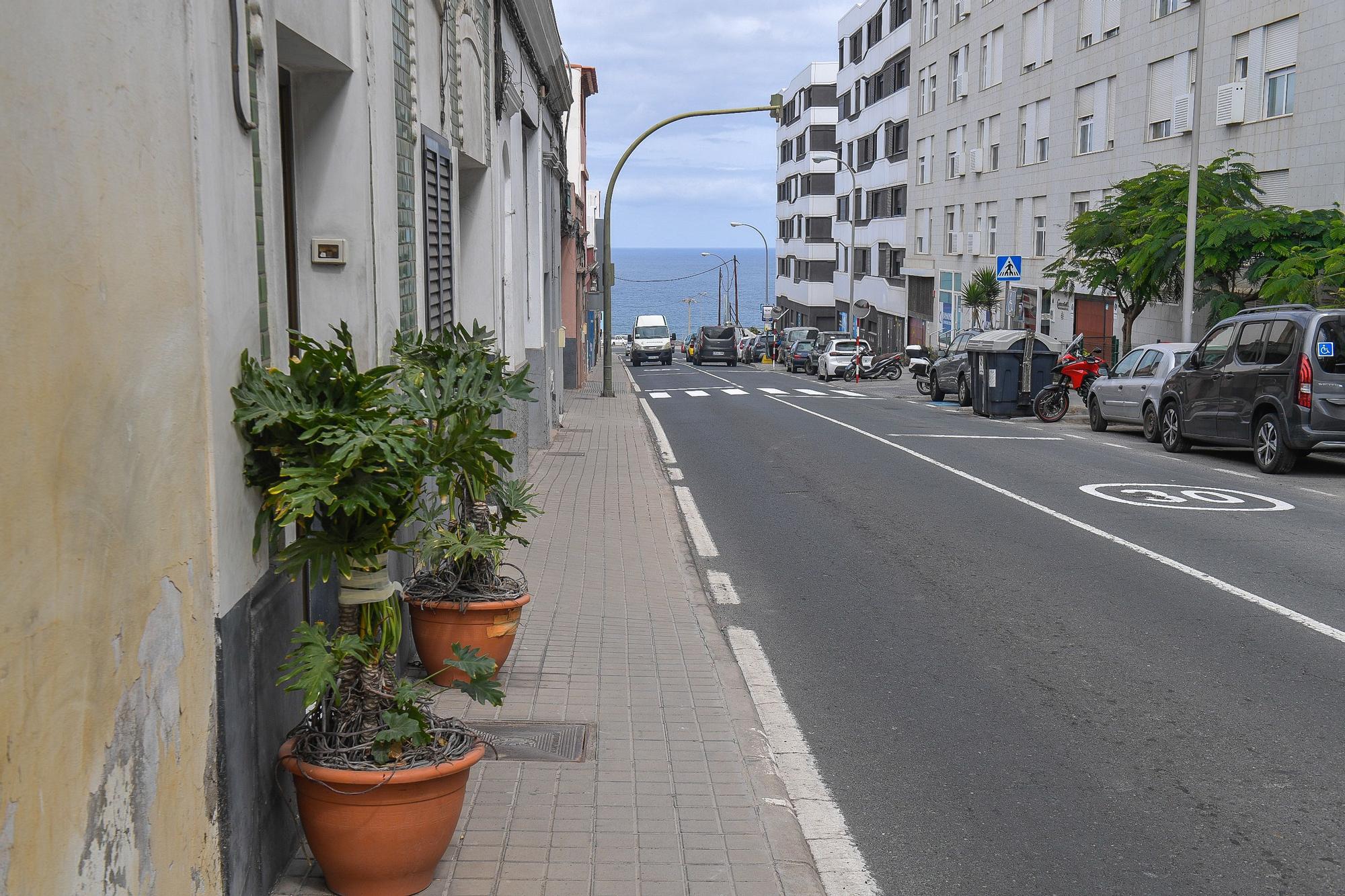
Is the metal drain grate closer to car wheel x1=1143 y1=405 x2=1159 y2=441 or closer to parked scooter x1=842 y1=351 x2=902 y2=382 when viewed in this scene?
car wheel x1=1143 y1=405 x2=1159 y2=441

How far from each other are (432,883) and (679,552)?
680 centimetres

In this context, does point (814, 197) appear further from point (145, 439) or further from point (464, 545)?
point (145, 439)

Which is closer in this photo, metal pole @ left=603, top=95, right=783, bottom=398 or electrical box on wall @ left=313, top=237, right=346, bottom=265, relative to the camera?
electrical box on wall @ left=313, top=237, right=346, bottom=265

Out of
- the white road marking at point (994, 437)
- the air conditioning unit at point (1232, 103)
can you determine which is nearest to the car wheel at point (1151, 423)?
the white road marking at point (994, 437)

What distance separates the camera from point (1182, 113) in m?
32.4

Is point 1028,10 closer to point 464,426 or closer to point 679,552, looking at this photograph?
point 679,552

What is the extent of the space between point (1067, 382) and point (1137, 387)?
5261 mm

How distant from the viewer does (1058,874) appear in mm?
4859

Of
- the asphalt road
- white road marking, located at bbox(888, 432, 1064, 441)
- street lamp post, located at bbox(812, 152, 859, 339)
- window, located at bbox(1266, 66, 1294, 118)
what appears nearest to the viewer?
the asphalt road

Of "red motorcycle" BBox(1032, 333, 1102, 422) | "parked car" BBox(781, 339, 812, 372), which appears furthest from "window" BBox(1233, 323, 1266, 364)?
"parked car" BBox(781, 339, 812, 372)

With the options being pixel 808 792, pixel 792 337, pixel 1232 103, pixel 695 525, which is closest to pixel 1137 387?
pixel 1232 103

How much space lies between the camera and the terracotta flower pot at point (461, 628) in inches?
265

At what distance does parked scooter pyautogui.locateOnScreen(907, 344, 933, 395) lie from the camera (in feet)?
125

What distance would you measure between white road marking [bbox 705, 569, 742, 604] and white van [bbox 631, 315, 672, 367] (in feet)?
183
